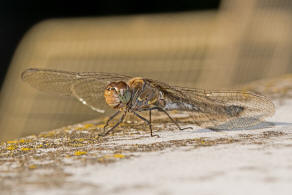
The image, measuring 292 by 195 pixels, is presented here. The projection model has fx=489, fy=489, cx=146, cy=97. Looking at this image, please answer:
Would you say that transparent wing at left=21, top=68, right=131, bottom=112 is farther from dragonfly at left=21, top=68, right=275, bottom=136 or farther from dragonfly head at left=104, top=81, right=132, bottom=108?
dragonfly head at left=104, top=81, right=132, bottom=108

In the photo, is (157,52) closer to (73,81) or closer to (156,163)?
(73,81)

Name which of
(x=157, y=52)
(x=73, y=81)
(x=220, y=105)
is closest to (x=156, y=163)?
(x=220, y=105)

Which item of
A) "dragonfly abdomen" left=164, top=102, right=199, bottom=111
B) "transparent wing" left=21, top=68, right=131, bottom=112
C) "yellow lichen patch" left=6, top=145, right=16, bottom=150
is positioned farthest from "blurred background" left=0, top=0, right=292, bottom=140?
"yellow lichen patch" left=6, top=145, right=16, bottom=150

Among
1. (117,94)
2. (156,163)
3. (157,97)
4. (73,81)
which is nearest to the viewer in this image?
(156,163)

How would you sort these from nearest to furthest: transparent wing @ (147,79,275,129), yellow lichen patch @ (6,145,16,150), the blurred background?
yellow lichen patch @ (6,145,16,150) → transparent wing @ (147,79,275,129) → the blurred background

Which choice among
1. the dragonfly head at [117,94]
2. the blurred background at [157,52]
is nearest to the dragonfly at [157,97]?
the dragonfly head at [117,94]

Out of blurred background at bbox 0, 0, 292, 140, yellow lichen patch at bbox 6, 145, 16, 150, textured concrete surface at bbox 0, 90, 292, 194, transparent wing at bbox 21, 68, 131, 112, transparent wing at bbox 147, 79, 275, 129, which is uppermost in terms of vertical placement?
blurred background at bbox 0, 0, 292, 140
